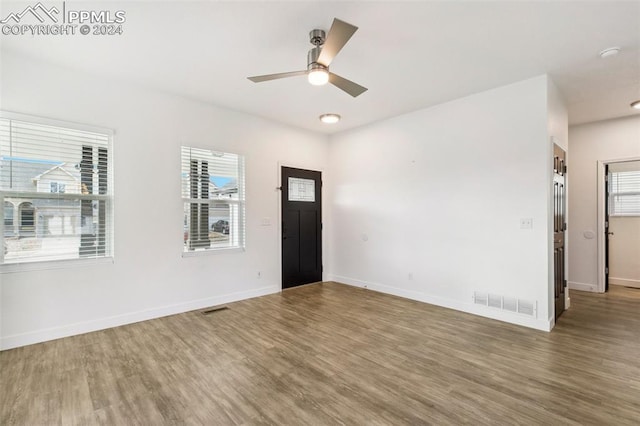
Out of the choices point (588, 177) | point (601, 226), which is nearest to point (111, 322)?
point (601, 226)

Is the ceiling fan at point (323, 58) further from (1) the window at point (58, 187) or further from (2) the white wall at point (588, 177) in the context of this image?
(2) the white wall at point (588, 177)

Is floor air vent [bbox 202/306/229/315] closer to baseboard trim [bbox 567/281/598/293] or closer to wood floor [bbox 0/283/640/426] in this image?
wood floor [bbox 0/283/640/426]

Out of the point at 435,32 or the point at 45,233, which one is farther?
the point at 45,233

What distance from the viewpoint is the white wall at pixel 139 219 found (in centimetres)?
310

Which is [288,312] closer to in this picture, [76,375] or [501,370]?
Answer: [76,375]

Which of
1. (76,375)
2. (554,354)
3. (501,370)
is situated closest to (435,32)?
(501,370)

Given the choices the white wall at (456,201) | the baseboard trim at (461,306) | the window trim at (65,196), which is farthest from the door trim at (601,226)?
the window trim at (65,196)

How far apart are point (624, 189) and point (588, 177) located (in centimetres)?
82

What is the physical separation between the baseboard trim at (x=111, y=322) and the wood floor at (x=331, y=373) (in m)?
0.12

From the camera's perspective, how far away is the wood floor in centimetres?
201

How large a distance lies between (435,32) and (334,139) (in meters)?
3.48

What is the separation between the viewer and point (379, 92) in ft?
13.0

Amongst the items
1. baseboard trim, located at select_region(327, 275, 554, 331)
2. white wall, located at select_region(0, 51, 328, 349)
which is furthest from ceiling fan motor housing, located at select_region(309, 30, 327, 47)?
baseboard trim, located at select_region(327, 275, 554, 331)

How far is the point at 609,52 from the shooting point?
2.94 meters
